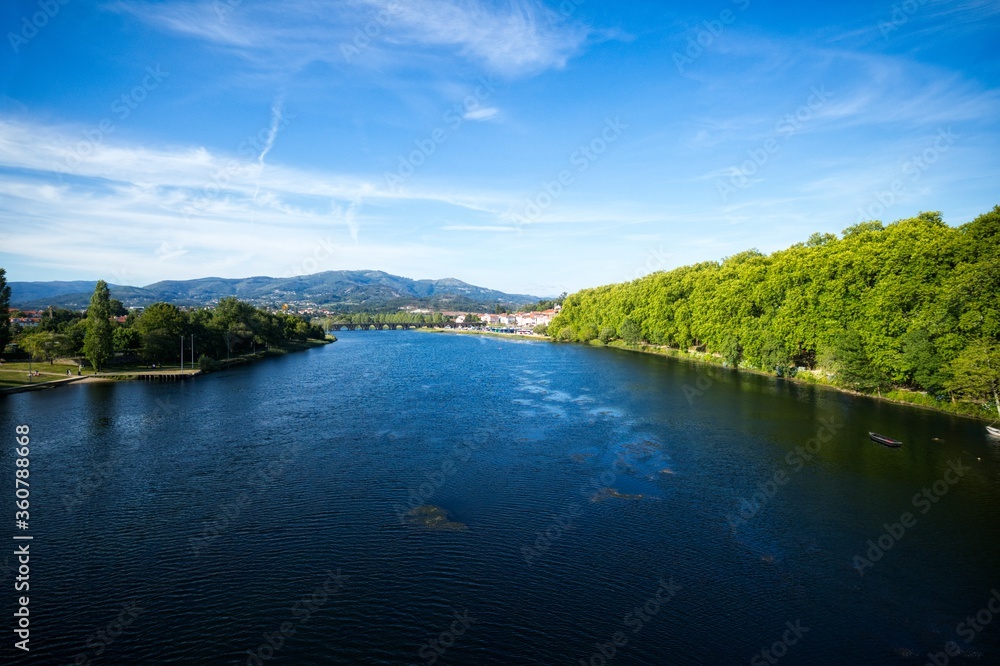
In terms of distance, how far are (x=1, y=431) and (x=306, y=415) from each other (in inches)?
559

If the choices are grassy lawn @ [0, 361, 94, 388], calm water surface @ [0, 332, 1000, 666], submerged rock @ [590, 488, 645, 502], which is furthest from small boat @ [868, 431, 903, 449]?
grassy lawn @ [0, 361, 94, 388]

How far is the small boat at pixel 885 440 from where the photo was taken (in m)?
24.1

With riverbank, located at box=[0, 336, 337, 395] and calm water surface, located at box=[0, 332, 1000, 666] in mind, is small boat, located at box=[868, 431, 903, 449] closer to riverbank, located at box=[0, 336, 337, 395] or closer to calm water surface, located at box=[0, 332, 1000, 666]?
calm water surface, located at box=[0, 332, 1000, 666]

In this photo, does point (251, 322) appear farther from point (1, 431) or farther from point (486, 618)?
point (486, 618)

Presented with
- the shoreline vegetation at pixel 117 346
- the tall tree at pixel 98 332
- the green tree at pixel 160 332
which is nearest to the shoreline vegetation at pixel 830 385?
the shoreline vegetation at pixel 117 346

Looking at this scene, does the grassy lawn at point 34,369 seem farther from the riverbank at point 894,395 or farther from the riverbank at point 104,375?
the riverbank at point 894,395

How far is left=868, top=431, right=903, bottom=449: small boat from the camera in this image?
24125 millimetres

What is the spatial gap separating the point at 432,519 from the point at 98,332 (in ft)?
147

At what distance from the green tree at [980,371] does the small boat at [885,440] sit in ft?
24.7

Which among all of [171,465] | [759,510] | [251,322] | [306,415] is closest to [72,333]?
[251,322]

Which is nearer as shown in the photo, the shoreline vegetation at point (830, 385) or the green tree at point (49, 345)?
the shoreline vegetation at point (830, 385)

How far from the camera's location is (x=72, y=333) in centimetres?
4753

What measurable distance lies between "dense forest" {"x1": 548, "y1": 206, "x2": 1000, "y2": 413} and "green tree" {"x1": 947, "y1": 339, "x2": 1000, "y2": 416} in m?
0.06

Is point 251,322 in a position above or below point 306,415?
above
